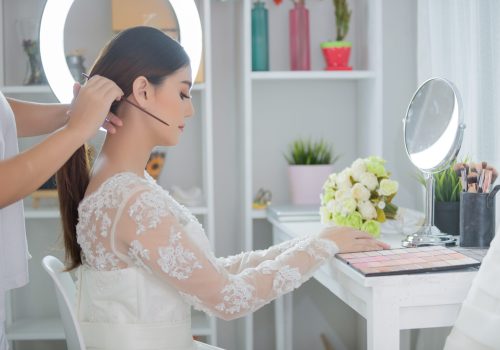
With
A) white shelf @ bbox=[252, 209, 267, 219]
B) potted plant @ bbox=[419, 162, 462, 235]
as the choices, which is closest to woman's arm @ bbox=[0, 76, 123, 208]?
potted plant @ bbox=[419, 162, 462, 235]

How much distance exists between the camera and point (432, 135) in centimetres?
205

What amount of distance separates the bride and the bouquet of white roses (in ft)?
1.25

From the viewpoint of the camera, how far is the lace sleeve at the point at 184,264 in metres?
Answer: 1.55

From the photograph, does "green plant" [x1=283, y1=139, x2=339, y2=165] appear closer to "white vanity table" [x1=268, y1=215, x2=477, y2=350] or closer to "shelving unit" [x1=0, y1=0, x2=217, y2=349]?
"shelving unit" [x1=0, y1=0, x2=217, y2=349]

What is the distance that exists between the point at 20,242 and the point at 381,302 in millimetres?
778

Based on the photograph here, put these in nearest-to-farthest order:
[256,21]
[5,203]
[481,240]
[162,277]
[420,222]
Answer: [5,203]
[162,277]
[481,240]
[420,222]
[256,21]

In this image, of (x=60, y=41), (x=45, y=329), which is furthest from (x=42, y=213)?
(x=60, y=41)

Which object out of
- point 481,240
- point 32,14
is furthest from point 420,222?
point 32,14

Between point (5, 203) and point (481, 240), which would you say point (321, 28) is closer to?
point (481, 240)

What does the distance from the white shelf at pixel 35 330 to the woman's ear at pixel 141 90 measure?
1443mm

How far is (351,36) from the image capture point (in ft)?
9.98

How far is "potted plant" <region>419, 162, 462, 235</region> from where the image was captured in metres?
2.08

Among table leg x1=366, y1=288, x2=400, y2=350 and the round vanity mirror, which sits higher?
the round vanity mirror

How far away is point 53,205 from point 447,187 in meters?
1.56
